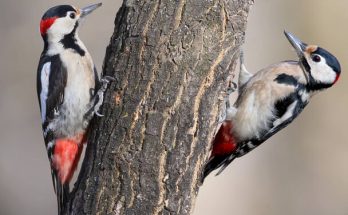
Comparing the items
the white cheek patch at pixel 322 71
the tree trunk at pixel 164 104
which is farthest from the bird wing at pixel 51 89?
the white cheek patch at pixel 322 71

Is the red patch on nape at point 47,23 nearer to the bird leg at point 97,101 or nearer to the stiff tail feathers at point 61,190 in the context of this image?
the bird leg at point 97,101

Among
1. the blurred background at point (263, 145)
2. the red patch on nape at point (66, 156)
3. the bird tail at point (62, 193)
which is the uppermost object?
the red patch on nape at point (66, 156)

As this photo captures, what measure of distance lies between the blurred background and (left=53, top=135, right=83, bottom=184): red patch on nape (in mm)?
2326

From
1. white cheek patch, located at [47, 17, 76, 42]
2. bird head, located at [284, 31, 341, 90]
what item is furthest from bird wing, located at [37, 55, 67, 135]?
bird head, located at [284, 31, 341, 90]

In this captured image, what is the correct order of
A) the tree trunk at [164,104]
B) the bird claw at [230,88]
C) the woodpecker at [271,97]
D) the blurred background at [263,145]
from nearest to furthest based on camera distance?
the tree trunk at [164,104] → the bird claw at [230,88] → the woodpecker at [271,97] → the blurred background at [263,145]

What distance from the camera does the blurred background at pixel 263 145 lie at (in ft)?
22.8

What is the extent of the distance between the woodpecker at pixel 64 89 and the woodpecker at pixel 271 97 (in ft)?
2.94

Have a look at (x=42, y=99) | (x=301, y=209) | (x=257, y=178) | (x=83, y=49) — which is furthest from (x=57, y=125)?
(x=301, y=209)

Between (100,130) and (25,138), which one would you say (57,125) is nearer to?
(100,130)

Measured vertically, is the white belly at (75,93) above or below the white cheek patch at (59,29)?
below

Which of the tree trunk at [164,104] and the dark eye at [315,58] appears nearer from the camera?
the tree trunk at [164,104]

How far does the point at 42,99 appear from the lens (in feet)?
14.0

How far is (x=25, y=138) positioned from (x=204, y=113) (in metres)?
3.98

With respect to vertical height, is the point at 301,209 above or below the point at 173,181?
below
